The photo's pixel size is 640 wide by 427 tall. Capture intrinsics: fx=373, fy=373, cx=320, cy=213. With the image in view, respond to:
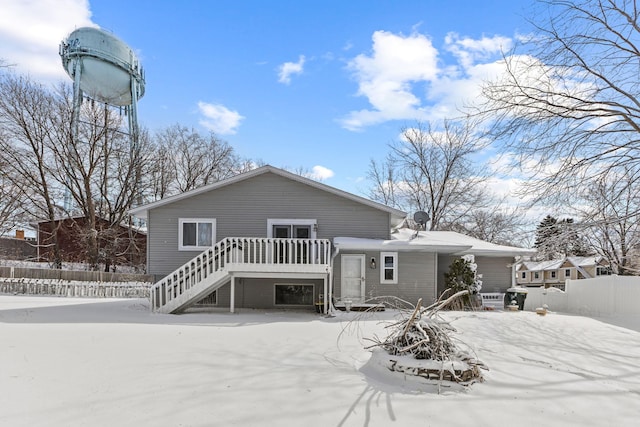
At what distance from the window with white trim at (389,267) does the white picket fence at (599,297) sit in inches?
276

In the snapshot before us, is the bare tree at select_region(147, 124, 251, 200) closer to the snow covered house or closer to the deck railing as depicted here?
the snow covered house

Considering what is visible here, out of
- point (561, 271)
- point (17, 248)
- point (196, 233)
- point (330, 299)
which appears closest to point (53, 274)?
point (196, 233)

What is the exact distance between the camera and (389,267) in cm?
1310

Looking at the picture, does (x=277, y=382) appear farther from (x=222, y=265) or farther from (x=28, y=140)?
(x=28, y=140)

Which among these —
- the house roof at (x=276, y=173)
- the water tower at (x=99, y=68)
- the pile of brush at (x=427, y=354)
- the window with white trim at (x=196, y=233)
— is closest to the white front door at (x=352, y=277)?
the house roof at (x=276, y=173)

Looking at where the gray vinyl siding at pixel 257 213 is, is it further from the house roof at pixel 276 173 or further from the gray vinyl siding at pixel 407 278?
the gray vinyl siding at pixel 407 278

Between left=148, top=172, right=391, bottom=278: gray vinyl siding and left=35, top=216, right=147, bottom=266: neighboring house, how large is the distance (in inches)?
555

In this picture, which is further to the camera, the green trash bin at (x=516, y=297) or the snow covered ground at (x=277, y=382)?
the green trash bin at (x=516, y=297)

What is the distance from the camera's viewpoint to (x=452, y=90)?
30.9 feet

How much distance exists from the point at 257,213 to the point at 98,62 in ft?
68.9

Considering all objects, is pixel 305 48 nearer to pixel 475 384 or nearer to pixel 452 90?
pixel 452 90

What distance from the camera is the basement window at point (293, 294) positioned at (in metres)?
13.6

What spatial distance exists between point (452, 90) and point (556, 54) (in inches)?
89.4

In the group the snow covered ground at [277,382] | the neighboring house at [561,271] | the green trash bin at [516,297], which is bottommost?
the neighboring house at [561,271]
